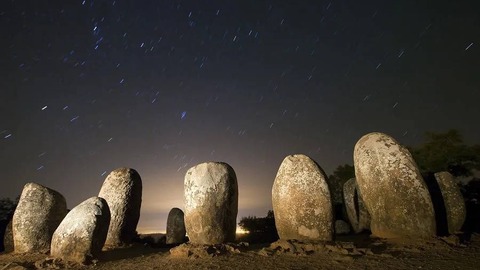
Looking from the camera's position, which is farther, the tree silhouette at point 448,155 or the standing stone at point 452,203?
the tree silhouette at point 448,155

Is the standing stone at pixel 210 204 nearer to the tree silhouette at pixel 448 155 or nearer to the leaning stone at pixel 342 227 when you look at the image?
the leaning stone at pixel 342 227

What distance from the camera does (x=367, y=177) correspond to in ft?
36.1

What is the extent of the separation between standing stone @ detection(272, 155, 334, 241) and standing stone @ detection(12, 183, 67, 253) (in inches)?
287

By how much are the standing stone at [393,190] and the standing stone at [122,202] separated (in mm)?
7975

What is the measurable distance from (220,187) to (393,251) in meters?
4.74

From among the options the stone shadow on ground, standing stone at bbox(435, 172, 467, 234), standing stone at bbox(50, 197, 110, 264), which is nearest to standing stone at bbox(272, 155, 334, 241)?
the stone shadow on ground

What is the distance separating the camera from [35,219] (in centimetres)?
1200

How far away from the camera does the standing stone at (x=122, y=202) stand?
43.5 ft

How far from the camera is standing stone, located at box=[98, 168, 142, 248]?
43.5 ft

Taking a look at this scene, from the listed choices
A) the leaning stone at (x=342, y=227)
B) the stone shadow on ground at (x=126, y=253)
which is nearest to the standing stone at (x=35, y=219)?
the stone shadow on ground at (x=126, y=253)

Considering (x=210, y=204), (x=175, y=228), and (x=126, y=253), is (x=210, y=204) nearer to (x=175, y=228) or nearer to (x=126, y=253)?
(x=126, y=253)

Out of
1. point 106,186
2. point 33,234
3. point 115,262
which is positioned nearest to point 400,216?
point 115,262

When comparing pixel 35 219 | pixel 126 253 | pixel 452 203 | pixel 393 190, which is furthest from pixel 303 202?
pixel 35 219

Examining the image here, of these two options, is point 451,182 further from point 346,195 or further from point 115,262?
point 115,262
